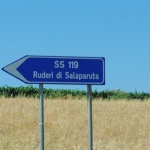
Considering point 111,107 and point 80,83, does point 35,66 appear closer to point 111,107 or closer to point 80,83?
point 80,83

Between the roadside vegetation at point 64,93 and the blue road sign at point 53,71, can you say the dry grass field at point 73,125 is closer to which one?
the blue road sign at point 53,71

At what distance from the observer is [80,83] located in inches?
298

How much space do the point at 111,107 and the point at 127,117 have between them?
2.56 meters

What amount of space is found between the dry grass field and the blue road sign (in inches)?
192

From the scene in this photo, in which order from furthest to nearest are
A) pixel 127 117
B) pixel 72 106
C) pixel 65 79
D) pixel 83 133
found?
pixel 72 106 < pixel 127 117 < pixel 83 133 < pixel 65 79

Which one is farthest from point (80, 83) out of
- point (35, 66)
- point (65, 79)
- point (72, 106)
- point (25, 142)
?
point (72, 106)

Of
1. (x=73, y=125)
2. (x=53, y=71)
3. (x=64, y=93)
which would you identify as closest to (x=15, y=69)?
(x=53, y=71)

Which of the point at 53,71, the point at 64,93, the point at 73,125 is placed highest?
the point at 64,93

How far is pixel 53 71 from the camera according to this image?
24.8 feet

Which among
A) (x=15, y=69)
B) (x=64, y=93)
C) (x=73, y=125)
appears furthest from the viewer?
(x=64, y=93)

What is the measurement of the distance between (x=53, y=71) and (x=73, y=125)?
1105 centimetres

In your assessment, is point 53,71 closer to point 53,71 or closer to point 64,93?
point 53,71

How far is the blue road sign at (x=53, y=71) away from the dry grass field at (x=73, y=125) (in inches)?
192

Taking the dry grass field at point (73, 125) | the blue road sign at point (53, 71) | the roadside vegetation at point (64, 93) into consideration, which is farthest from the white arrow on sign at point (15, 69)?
the roadside vegetation at point (64, 93)
